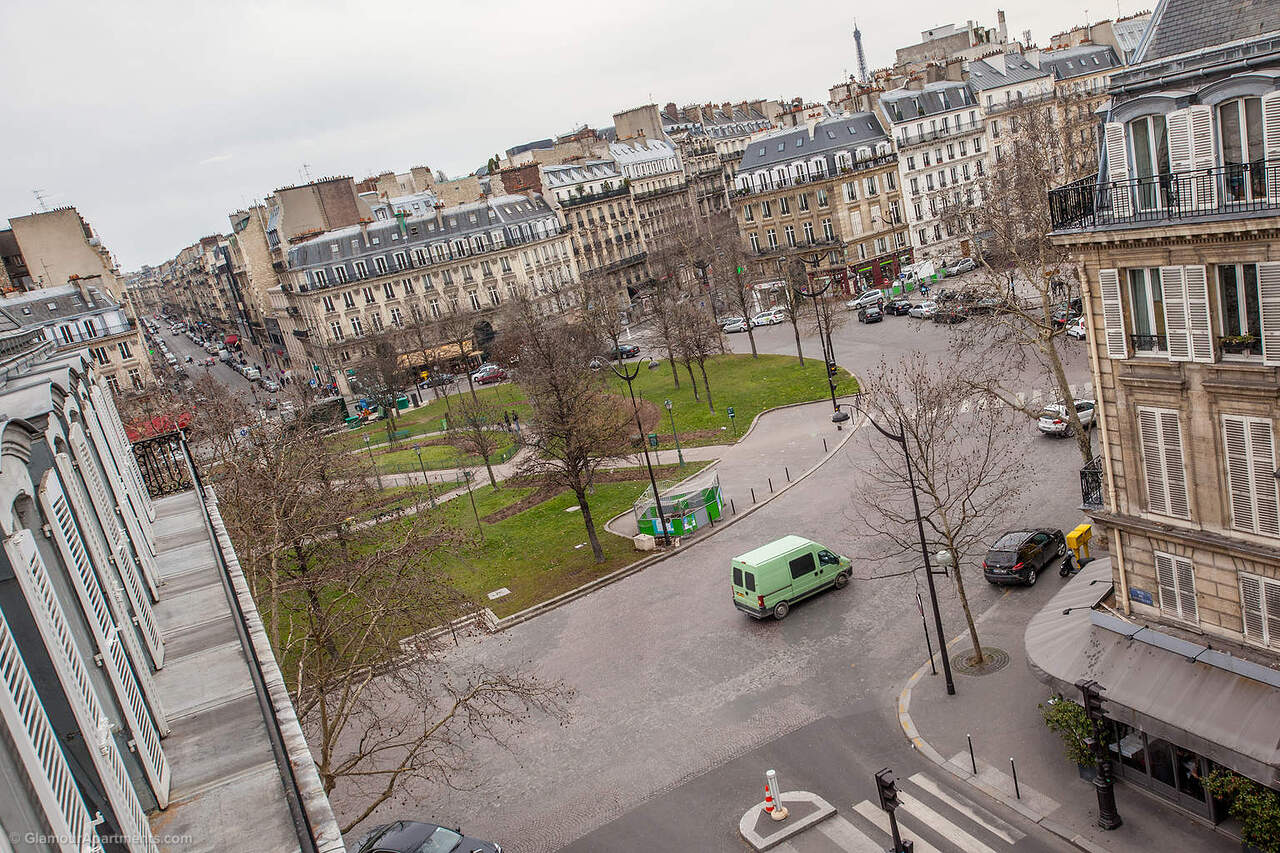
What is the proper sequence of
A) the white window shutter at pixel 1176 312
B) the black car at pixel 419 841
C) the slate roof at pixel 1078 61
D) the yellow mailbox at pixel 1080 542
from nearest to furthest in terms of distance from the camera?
the white window shutter at pixel 1176 312 < the black car at pixel 419 841 < the yellow mailbox at pixel 1080 542 < the slate roof at pixel 1078 61

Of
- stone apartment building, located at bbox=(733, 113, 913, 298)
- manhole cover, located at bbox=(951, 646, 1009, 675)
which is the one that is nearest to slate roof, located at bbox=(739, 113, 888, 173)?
stone apartment building, located at bbox=(733, 113, 913, 298)

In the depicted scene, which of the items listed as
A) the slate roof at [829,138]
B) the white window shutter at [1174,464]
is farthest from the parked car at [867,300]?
the white window shutter at [1174,464]

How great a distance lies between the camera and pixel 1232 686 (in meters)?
13.9

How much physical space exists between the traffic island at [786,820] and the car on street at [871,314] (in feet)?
150

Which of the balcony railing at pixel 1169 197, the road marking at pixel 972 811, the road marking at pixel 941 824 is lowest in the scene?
the road marking at pixel 972 811

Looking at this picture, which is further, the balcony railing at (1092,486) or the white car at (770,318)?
the white car at (770,318)

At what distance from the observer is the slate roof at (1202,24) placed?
1345cm

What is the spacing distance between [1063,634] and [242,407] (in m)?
34.3

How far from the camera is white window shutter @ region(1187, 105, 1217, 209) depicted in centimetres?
1338

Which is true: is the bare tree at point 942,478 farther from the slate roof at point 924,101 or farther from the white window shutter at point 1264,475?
the slate roof at point 924,101

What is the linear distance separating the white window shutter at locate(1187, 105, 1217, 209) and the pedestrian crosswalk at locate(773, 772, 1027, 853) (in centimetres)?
1040

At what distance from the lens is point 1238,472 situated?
1380 centimetres

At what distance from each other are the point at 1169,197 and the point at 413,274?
2602 inches

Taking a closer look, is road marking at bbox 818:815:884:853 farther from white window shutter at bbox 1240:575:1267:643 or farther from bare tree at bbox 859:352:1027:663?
white window shutter at bbox 1240:575:1267:643
